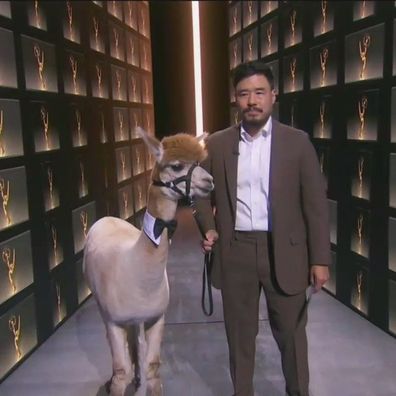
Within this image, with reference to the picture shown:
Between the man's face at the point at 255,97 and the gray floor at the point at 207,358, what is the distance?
3.70 feet

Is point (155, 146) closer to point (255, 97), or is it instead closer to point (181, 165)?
point (181, 165)

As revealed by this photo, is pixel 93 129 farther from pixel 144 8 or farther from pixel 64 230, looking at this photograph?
pixel 144 8

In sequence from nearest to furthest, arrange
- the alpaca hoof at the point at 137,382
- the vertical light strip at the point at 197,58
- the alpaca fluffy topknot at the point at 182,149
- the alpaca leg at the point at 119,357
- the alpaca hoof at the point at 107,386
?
the alpaca fluffy topknot at the point at 182,149 → the alpaca leg at the point at 119,357 → the alpaca hoof at the point at 137,382 → the alpaca hoof at the point at 107,386 → the vertical light strip at the point at 197,58

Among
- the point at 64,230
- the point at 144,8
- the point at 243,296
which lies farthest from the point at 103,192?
the point at 144,8

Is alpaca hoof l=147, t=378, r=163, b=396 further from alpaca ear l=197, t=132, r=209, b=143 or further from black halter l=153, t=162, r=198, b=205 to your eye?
alpaca ear l=197, t=132, r=209, b=143

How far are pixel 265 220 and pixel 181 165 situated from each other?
325mm

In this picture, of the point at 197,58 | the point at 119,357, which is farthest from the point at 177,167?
the point at 197,58

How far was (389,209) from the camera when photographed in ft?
8.23

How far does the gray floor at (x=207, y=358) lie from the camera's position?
2104 mm

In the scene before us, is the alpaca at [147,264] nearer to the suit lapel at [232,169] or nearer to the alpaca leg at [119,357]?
the alpaca leg at [119,357]

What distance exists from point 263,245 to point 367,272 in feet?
4.41

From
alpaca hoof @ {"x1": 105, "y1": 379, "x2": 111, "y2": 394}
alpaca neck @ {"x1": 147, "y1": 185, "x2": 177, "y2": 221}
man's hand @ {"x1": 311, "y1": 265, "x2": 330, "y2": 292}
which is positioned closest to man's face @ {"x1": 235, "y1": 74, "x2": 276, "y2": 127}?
alpaca neck @ {"x1": 147, "y1": 185, "x2": 177, "y2": 221}

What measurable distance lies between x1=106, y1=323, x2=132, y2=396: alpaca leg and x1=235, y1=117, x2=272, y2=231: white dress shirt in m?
0.55

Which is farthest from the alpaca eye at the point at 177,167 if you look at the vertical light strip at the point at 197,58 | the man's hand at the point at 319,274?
the vertical light strip at the point at 197,58
